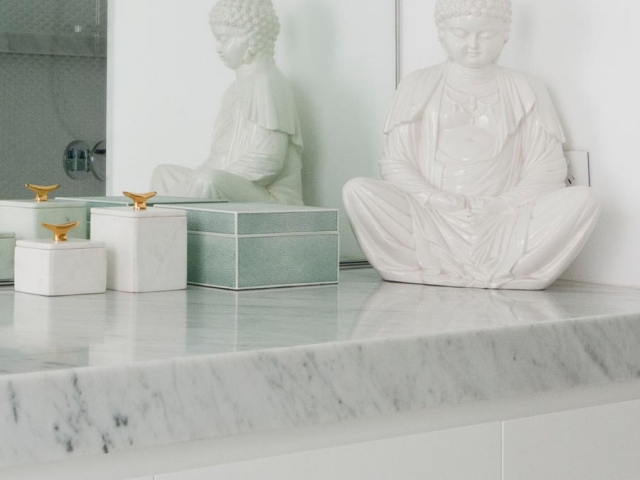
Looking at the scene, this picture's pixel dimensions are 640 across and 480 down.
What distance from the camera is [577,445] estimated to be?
1.23 metres

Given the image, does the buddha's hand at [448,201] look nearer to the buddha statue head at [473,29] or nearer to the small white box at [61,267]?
the buddha statue head at [473,29]

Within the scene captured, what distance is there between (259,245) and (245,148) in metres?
0.26

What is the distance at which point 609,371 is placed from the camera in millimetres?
1221

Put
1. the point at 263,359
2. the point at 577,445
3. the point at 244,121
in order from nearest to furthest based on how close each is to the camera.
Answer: the point at 263,359 → the point at 577,445 → the point at 244,121

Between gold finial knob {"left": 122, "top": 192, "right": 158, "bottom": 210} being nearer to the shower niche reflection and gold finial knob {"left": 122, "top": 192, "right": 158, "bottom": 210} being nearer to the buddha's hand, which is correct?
the shower niche reflection

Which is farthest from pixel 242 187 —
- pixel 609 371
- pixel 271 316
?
pixel 609 371

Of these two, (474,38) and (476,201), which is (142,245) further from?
(474,38)

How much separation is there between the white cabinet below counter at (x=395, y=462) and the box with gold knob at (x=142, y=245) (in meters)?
0.51

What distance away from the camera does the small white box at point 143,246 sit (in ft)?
4.72

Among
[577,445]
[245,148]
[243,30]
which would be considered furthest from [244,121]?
[577,445]

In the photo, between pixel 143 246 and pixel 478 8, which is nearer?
pixel 143 246

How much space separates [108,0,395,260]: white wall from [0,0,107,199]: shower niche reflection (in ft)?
0.12

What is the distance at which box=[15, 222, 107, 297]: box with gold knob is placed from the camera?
1.40 meters

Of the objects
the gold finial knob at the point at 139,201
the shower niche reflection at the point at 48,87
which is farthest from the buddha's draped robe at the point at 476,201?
the shower niche reflection at the point at 48,87
